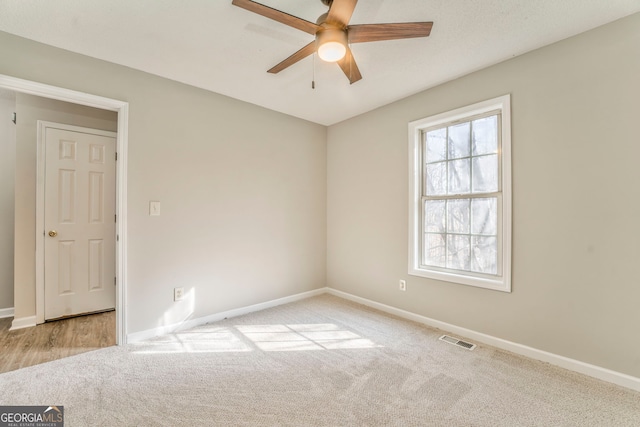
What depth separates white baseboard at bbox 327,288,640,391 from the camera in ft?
6.14

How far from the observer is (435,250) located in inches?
117

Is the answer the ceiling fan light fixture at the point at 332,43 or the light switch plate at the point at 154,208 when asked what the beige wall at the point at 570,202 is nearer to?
the ceiling fan light fixture at the point at 332,43

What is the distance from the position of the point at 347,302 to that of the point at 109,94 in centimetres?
331

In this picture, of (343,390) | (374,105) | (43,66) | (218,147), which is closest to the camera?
(343,390)

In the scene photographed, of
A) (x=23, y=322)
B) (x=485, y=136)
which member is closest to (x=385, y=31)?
(x=485, y=136)

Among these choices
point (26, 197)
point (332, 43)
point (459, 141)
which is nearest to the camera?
point (332, 43)

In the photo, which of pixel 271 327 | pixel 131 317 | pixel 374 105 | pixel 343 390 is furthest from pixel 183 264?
pixel 374 105

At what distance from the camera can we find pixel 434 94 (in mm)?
2863

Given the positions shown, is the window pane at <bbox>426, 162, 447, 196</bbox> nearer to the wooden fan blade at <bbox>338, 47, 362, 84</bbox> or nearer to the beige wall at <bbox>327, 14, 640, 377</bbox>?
the beige wall at <bbox>327, 14, 640, 377</bbox>

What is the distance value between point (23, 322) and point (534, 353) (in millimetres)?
4747

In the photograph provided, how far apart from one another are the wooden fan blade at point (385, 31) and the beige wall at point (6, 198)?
3.97 m

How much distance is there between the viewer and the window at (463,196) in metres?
2.44

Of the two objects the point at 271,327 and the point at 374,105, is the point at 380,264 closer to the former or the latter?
the point at 271,327
